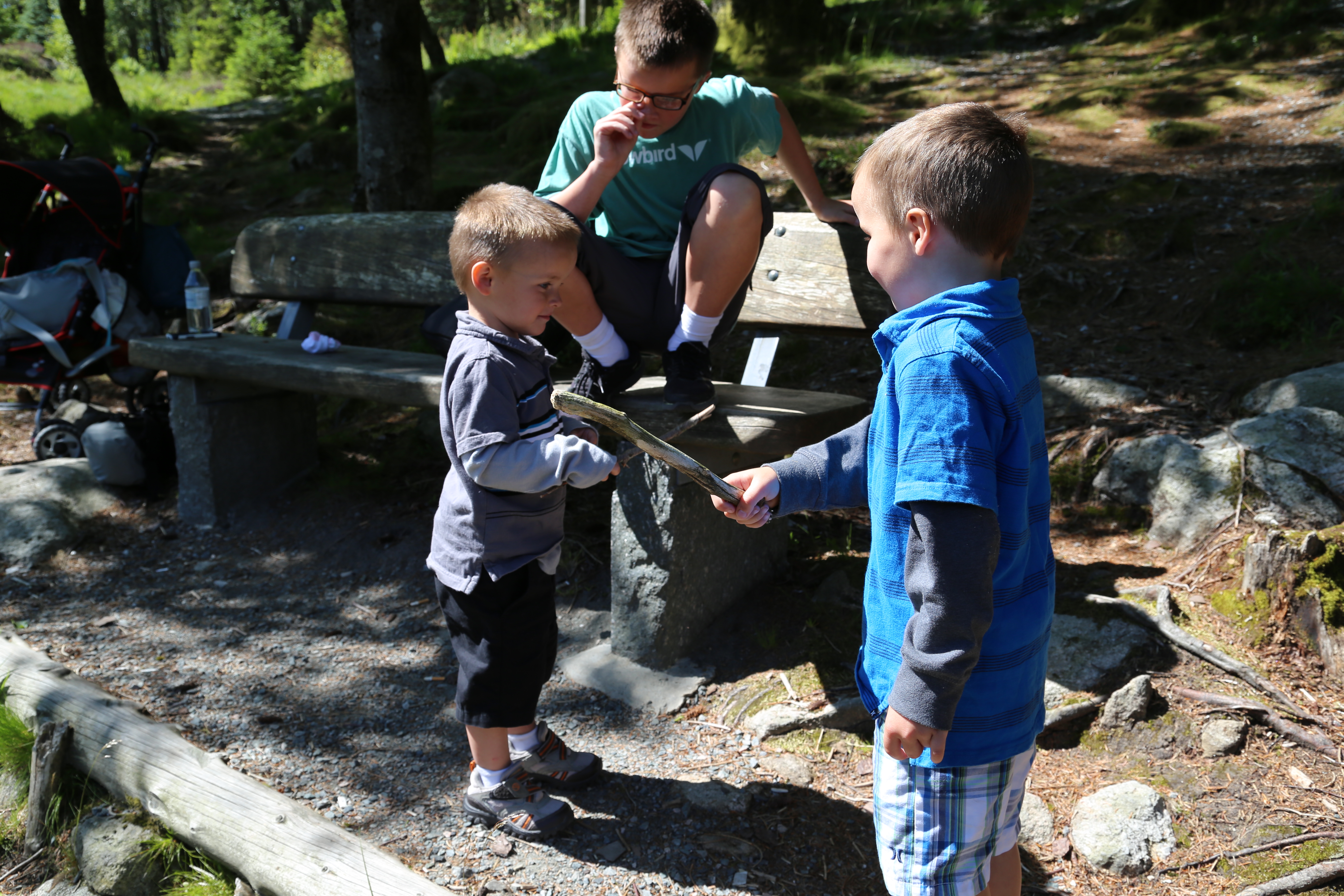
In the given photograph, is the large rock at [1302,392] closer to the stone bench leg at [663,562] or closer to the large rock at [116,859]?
the stone bench leg at [663,562]

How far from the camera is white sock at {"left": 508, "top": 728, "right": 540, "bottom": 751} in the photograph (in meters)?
2.44

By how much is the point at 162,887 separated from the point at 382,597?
4.56 ft

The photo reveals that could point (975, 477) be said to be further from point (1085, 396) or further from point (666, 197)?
point (1085, 396)

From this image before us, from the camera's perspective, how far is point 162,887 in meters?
2.36

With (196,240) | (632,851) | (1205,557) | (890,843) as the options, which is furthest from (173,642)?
(196,240)

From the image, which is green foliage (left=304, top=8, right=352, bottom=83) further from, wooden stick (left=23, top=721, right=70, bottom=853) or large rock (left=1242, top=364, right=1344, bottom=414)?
large rock (left=1242, top=364, right=1344, bottom=414)

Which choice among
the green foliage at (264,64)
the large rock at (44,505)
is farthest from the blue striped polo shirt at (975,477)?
the green foliage at (264,64)

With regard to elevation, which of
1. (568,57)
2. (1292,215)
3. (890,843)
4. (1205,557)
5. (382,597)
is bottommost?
(382,597)

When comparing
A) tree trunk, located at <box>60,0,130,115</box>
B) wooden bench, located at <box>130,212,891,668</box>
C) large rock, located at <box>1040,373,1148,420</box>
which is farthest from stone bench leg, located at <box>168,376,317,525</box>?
tree trunk, located at <box>60,0,130,115</box>

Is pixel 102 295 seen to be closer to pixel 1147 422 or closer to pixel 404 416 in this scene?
pixel 404 416

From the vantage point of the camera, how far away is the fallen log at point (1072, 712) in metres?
2.48

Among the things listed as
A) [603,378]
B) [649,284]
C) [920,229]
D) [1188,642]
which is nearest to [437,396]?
[603,378]

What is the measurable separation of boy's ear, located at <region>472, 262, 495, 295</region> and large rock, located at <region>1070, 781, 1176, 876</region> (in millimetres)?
1835

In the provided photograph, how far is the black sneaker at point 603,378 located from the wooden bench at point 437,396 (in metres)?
0.07
